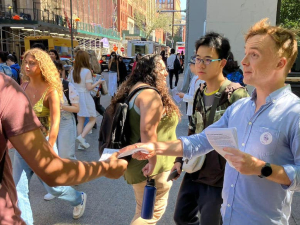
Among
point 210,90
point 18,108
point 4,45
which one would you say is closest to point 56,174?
point 18,108

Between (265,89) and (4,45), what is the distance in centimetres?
3042

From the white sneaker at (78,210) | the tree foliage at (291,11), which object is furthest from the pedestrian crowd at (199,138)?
the tree foliage at (291,11)

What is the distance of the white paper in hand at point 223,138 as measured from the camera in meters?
1.50

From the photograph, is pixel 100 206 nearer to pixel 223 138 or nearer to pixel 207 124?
pixel 207 124

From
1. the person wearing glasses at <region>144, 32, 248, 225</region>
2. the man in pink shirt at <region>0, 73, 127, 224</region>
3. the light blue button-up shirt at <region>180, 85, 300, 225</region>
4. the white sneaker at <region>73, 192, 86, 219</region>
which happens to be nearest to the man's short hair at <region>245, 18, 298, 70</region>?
the light blue button-up shirt at <region>180, 85, 300, 225</region>

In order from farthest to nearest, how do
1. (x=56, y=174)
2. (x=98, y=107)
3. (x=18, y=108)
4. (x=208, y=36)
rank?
(x=98, y=107)
(x=208, y=36)
(x=56, y=174)
(x=18, y=108)

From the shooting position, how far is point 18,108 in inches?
51.9

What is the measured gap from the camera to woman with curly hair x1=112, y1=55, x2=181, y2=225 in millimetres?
2525

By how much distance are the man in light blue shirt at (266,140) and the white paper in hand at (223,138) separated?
0.14 ft

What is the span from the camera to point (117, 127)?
8.16 ft

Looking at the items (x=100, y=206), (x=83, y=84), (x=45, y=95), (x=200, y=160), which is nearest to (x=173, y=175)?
(x=200, y=160)

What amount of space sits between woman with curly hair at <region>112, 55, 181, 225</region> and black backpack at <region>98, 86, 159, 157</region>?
2.1 inches

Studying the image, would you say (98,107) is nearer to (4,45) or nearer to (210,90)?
(210,90)

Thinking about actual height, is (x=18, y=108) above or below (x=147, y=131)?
above
